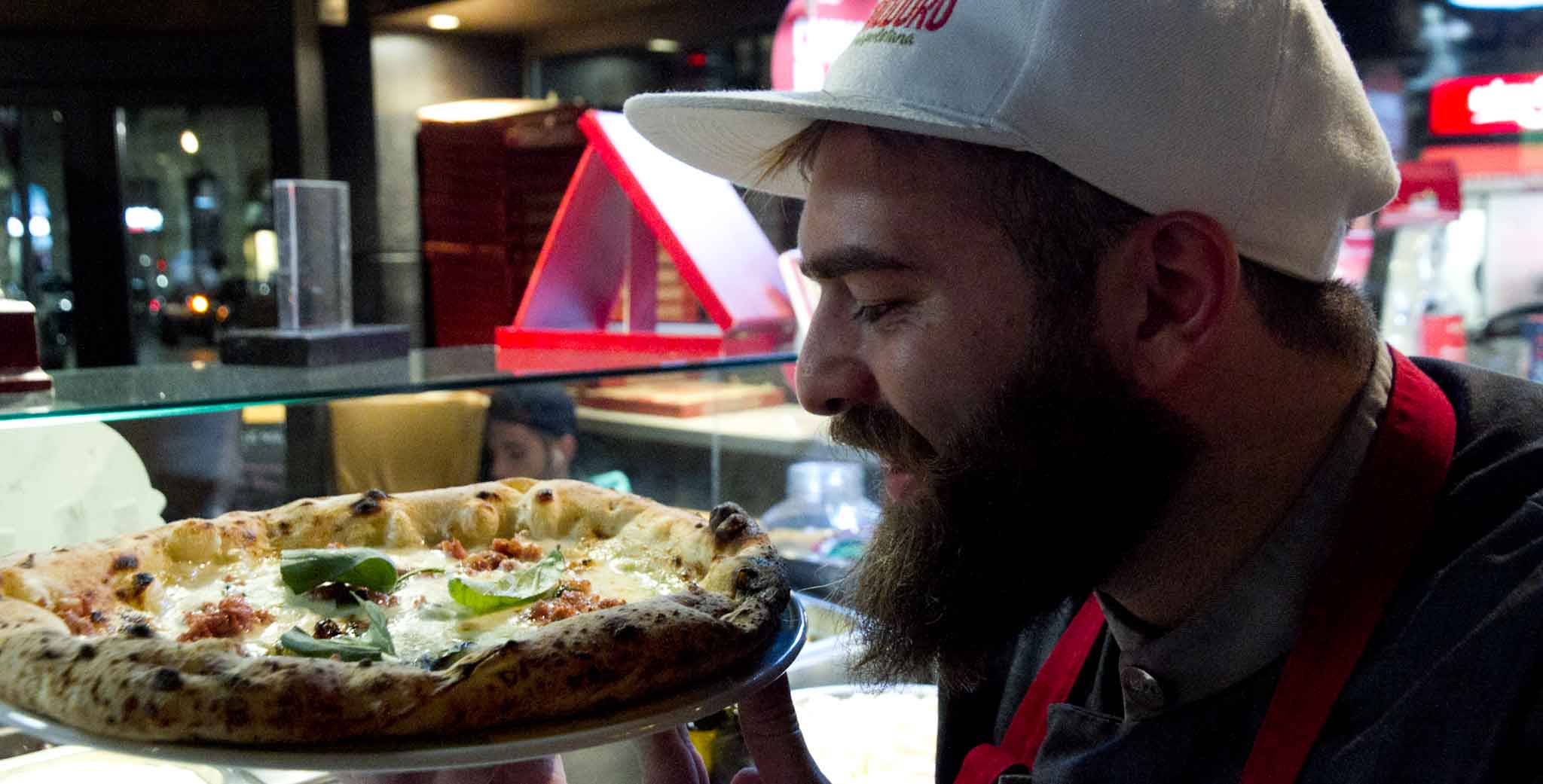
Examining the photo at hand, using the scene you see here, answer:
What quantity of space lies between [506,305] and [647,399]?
4817mm

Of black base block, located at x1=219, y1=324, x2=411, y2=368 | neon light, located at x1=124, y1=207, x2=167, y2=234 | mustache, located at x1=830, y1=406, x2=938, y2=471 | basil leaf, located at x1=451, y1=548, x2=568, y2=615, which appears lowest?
basil leaf, located at x1=451, y1=548, x2=568, y2=615

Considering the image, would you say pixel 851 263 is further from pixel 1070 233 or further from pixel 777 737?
pixel 777 737

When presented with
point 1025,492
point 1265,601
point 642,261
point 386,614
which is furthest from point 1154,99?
point 642,261

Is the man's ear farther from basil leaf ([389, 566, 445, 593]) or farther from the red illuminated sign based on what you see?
the red illuminated sign

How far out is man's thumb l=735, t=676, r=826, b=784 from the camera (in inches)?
52.9

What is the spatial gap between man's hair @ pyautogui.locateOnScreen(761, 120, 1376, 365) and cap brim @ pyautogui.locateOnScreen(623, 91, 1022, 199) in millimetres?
40

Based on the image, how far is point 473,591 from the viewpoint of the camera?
138cm

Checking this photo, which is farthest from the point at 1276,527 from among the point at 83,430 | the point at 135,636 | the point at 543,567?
the point at 83,430

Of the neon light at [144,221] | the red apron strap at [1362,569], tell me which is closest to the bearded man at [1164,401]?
the red apron strap at [1362,569]

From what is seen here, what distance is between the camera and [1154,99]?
109cm

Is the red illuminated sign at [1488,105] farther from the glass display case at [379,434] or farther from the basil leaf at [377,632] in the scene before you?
the basil leaf at [377,632]

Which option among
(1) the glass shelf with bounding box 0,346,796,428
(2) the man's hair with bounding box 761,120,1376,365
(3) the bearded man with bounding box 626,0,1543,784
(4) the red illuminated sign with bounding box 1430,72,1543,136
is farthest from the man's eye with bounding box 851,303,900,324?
(4) the red illuminated sign with bounding box 1430,72,1543,136

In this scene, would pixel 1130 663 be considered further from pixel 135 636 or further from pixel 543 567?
pixel 135 636

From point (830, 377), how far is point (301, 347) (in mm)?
1045
